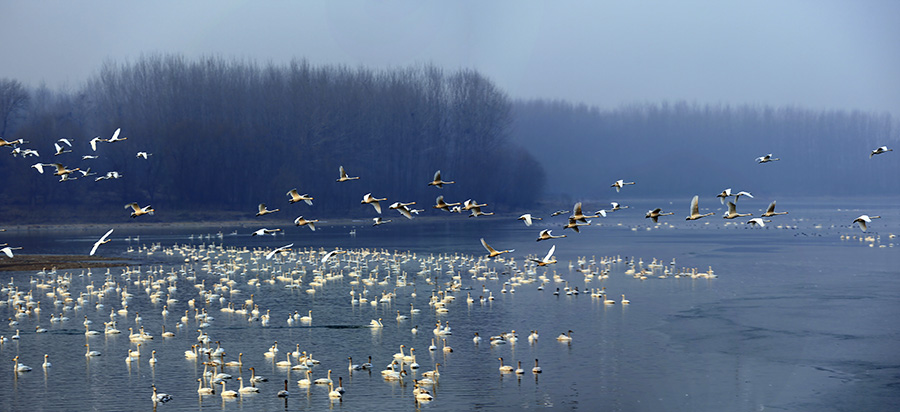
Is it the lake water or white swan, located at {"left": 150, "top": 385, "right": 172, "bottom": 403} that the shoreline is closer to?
the lake water

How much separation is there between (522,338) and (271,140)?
88395 mm

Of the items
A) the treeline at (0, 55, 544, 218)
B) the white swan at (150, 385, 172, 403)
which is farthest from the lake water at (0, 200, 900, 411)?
the treeline at (0, 55, 544, 218)

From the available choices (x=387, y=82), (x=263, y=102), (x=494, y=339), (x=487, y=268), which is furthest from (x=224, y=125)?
(x=494, y=339)

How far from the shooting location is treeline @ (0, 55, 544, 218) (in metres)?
107

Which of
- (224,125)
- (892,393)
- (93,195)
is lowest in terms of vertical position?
(892,393)

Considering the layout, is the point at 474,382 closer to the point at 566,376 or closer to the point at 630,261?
the point at 566,376

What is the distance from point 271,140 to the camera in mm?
114938

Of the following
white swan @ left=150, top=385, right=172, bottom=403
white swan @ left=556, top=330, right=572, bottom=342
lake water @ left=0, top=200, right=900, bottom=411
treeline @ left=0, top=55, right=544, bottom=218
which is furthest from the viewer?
treeline @ left=0, top=55, right=544, bottom=218

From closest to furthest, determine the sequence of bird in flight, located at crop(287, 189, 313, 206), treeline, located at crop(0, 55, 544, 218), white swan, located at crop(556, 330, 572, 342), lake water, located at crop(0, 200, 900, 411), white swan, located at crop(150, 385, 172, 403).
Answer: white swan, located at crop(150, 385, 172, 403), lake water, located at crop(0, 200, 900, 411), bird in flight, located at crop(287, 189, 313, 206), white swan, located at crop(556, 330, 572, 342), treeline, located at crop(0, 55, 544, 218)

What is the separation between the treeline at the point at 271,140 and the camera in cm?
10675

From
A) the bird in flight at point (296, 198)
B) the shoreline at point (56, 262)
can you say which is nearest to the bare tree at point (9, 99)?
the shoreline at point (56, 262)

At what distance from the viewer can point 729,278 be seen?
161 ft

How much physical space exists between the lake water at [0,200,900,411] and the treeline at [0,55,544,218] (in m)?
48.4

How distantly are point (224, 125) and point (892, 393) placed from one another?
9608 centimetres
